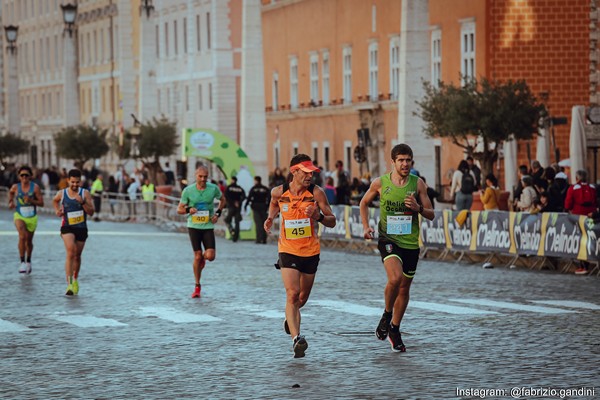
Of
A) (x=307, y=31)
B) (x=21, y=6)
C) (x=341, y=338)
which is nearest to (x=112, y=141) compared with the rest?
(x=307, y=31)

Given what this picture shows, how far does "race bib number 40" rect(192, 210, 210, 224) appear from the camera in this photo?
24.2 m

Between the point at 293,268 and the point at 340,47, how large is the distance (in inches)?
1998

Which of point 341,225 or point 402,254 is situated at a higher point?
point 402,254

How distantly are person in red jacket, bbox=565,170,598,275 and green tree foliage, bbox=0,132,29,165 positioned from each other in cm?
6902

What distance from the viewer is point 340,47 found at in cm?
6662

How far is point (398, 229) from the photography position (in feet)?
54.2

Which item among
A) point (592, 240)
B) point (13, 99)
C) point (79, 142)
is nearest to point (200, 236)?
point (592, 240)

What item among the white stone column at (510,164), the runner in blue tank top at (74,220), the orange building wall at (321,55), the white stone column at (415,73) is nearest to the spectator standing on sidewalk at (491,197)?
the white stone column at (510,164)

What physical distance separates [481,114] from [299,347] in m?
26.9

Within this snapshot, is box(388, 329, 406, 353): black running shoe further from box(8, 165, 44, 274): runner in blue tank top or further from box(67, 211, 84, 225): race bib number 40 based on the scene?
box(8, 165, 44, 274): runner in blue tank top

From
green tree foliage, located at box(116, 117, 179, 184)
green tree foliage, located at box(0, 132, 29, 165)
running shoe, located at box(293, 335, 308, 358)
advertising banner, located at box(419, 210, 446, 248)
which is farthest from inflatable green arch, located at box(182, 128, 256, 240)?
green tree foliage, located at box(0, 132, 29, 165)

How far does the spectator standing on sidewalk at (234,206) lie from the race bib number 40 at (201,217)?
738 inches

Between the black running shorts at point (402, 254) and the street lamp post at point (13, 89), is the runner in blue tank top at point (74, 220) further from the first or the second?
the street lamp post at point (13, 89)

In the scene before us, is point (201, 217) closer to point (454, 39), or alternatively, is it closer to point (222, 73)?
point (454, 39)
